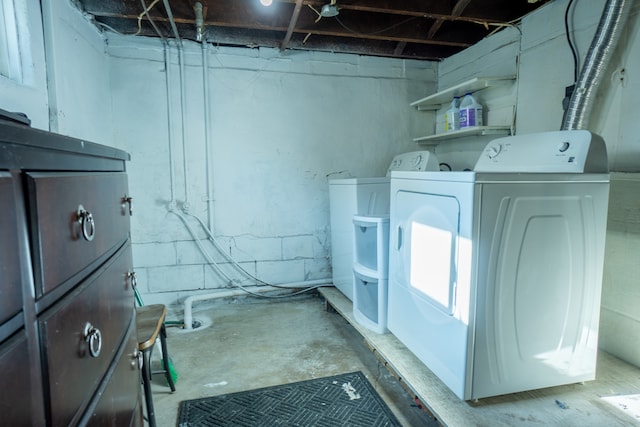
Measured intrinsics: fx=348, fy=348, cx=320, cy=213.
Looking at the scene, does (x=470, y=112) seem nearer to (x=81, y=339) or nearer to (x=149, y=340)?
(x=149, y=340)

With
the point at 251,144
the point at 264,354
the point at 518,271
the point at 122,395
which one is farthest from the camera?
the point at 251,144

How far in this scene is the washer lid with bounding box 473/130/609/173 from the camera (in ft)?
4.79

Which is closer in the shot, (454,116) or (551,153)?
(551,153)

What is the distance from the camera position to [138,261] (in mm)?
2984

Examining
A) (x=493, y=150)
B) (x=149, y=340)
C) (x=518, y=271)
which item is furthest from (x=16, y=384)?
(x=493, y=150)

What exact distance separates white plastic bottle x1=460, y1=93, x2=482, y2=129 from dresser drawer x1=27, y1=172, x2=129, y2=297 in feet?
8.60

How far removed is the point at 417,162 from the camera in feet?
9.36

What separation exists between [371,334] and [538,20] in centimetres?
238

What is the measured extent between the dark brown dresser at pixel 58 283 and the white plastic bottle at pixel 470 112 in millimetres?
2606

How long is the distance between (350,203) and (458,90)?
1317mm

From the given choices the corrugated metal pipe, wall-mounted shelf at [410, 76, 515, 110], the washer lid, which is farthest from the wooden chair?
wall-mounted shelf at [410, 76, 515, 110]

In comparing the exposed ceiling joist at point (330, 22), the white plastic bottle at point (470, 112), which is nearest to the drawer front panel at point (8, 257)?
the exposed ceiling joist at point (330, 22)

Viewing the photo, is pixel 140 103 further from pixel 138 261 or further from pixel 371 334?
pixel 371 334

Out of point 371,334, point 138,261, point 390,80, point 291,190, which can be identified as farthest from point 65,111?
point 390,80
